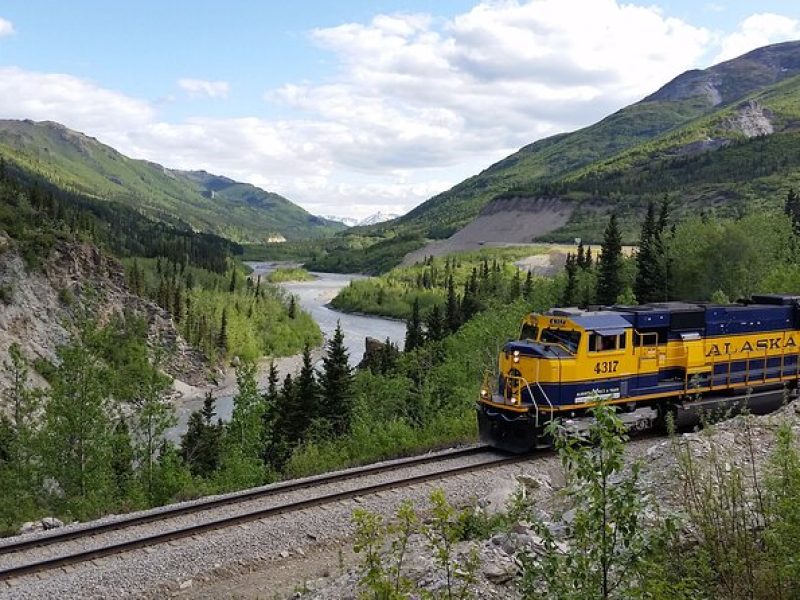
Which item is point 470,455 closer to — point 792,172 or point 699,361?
point 699,361

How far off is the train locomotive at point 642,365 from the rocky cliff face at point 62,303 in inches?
1993

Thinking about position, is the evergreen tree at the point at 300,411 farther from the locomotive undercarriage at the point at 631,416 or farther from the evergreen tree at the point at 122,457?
the locomotive undercarriage at the point at 631,416

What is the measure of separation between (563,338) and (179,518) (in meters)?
11.7

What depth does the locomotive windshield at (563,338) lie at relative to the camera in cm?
1980

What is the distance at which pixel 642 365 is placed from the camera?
20.9 m

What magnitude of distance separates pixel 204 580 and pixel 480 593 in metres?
5.18

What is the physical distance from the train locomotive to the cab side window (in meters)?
0.03

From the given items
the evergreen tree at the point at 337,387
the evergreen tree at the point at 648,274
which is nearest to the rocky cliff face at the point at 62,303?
the evergreen tree at the point at 337,387

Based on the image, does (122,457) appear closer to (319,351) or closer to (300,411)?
(300,411)

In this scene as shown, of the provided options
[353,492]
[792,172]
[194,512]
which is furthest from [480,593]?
[792,172]

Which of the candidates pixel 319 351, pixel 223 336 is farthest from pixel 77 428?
pixel 223 336

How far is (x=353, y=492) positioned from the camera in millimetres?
15641

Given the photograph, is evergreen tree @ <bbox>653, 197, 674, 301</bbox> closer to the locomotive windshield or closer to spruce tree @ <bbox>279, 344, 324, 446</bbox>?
spruce tree @ <bbox>279, 344, 324, 446</bbox>

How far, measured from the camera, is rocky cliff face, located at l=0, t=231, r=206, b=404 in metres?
79.2
